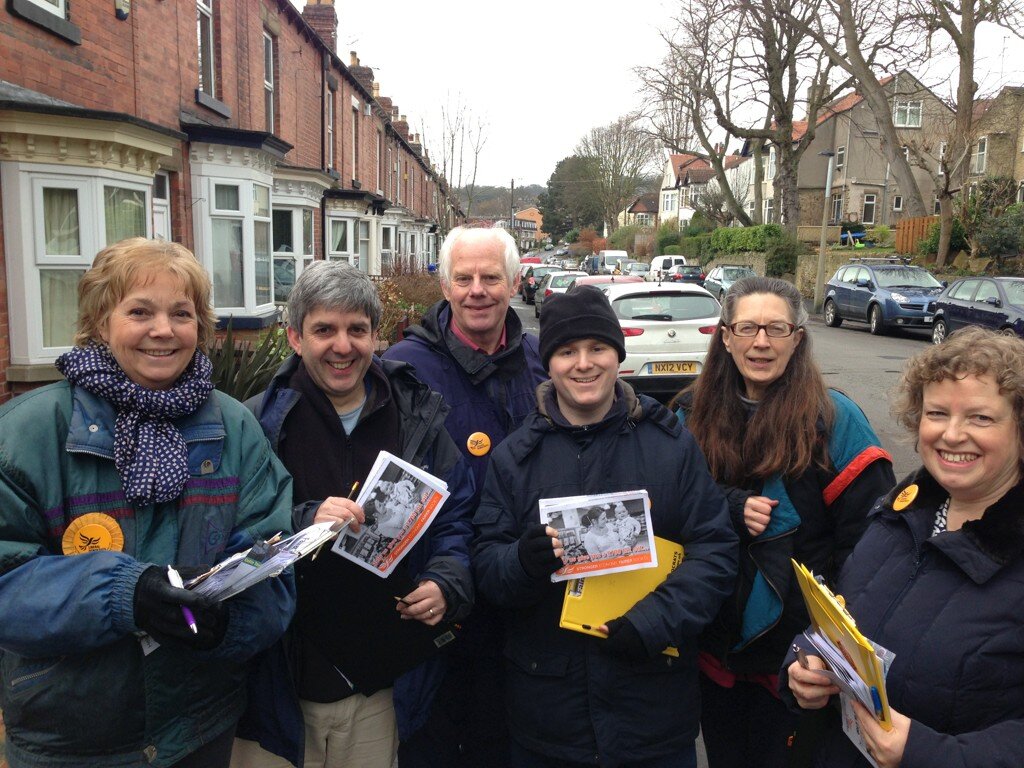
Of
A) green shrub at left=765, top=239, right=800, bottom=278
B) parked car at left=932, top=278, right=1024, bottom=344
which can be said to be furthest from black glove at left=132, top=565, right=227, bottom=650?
green shrub at left=765, top=239, right=800, bottom=278

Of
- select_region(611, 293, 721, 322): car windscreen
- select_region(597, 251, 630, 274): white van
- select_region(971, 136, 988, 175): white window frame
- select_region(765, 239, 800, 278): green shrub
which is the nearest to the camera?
select_region(611, 293, 721, 322): car windscreen

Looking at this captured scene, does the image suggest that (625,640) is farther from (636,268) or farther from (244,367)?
(636,268)

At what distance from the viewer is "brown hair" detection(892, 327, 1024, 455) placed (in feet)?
5.83

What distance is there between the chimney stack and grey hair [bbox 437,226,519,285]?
19504mm

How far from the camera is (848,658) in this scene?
163 cm

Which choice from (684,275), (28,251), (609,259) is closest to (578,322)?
(28,251)

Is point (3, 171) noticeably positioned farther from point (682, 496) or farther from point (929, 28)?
point (929, 28)

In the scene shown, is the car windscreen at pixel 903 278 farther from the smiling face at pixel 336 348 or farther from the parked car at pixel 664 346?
the smiling face at pixel 336 348

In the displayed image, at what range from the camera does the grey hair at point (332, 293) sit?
241 cm

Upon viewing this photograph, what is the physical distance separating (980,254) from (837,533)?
26899 mm

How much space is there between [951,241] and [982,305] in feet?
43.7

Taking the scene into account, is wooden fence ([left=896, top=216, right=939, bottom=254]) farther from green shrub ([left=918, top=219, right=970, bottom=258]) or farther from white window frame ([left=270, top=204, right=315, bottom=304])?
white window frame ([left=270, top=204, right=315, bottom=304])

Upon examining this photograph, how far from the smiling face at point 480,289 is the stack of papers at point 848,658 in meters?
1.55

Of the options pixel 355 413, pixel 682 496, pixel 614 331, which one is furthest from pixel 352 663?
pixel 614 331
